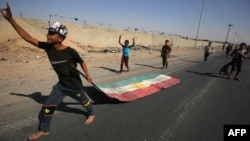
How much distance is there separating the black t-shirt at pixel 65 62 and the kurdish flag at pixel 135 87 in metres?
2.04

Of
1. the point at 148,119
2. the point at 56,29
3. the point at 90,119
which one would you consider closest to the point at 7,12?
the point at 56,29

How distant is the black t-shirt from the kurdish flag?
2.04 m

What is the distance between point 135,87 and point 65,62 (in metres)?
3.97

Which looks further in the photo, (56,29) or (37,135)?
(37,135)

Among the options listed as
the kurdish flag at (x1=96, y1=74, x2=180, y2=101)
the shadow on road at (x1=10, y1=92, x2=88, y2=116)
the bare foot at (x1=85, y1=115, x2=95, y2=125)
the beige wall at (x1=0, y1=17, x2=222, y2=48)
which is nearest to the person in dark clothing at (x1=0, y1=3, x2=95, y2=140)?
the bare foot at (x1=85, y1=115, x2=95, y2=125)

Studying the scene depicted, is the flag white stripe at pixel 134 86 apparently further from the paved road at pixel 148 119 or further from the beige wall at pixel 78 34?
the beige wall at pixel 78 34

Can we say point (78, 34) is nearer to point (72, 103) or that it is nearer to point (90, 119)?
point (72, 103)

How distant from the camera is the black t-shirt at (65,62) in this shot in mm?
3824

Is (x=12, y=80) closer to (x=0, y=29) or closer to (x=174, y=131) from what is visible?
(x=174, y=131)

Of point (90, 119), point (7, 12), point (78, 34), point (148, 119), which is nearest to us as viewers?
point (7, 12)

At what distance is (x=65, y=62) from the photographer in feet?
12.8

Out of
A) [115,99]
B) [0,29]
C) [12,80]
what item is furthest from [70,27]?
[115,99]

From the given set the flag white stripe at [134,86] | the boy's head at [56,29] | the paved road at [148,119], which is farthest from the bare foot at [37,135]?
the flag white stripe at [134,86]

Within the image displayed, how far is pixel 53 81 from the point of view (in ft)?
27.1
